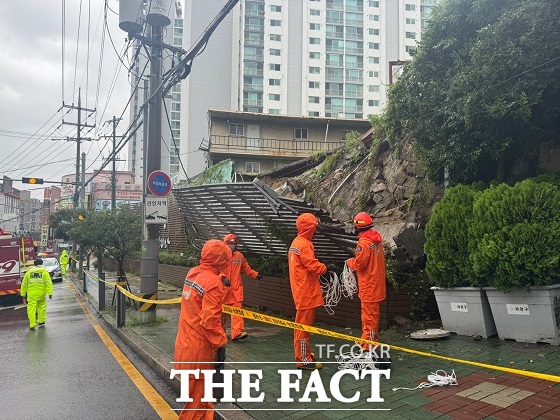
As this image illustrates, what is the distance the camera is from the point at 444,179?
321 inches

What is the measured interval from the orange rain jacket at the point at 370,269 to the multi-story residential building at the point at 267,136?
84.4 ft

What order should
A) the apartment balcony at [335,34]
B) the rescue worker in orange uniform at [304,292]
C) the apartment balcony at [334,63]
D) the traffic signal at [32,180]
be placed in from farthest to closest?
the apartment balcony at [335,34] → the apartment balcony at [334,63] → the traffic signal at [32,180] → the rescue worker in orange uniform at [304,292]

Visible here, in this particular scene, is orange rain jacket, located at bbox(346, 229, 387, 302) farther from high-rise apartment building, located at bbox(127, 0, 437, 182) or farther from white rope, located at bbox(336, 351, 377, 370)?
high-rise apartment building, located at bbox(127, 0, 437, 182)

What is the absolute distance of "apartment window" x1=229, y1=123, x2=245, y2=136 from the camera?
3125cm

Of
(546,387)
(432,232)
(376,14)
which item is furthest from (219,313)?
(376,14)

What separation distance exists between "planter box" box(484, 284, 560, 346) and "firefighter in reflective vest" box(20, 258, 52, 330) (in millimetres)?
9410

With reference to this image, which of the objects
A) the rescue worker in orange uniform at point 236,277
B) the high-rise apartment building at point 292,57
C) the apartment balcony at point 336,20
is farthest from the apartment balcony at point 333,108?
the rescue worker in orange uniform at point 236,277

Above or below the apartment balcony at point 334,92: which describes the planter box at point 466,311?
below

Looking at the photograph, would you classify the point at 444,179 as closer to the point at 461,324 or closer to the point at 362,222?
the point at 461,324

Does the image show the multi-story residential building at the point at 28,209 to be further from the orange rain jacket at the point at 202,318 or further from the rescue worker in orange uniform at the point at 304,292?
the orange rain jacket at the point at 202,318

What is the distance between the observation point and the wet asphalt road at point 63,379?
4.56 metres

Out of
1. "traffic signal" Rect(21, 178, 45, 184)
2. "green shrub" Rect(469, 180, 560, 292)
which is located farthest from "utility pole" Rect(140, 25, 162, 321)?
"traffic signal" Rect(21, 178, 45, 184)

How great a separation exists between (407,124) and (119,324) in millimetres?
7124

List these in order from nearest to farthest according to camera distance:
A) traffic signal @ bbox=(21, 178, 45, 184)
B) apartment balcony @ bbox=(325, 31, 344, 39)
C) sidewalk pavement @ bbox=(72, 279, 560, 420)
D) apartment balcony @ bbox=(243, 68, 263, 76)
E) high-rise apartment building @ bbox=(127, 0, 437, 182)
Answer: sidewalk pavement @ bbox=(72, 279, 560, 420) → traffic signal @ bbox=(21, 178, 45, 184) → high-rise apartment building @ bbox=(127, 0, 437, 182) → apartment balcony @ bbox=(243, 68, 263, 76) → apartment balcony @ bbox=(325, 31, 344, 39)
